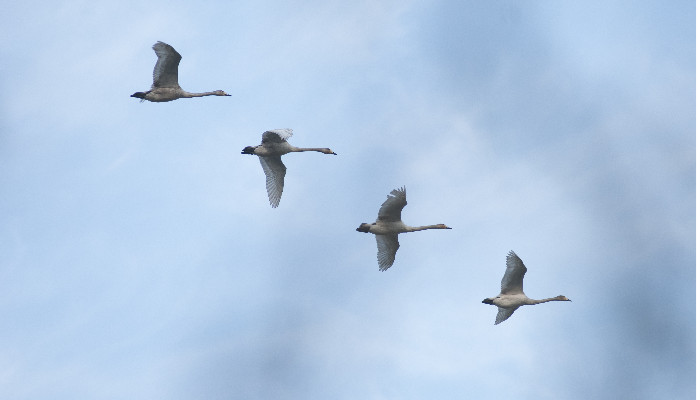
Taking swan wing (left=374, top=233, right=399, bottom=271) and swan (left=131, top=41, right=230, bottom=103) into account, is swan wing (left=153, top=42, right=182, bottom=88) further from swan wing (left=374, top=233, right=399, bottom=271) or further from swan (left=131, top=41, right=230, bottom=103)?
swan wing (left=374, top=233, right=399, bottom=271)

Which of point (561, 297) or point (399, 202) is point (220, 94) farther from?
point (561, 297)

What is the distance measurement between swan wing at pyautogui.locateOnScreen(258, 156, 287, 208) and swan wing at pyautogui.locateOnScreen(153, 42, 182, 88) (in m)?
7.17

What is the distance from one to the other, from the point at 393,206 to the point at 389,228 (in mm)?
1756

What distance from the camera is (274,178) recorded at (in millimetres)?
104062

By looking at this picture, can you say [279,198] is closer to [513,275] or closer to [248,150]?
[248,150]

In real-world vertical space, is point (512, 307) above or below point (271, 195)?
below

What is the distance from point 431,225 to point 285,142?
10086 millimetres

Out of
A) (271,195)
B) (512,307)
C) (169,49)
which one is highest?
(169,49)

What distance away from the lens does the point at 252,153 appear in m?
102

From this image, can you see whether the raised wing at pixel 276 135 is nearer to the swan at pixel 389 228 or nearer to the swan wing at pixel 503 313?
the swan at pixel 389 228

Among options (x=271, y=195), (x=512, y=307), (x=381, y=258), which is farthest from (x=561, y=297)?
(x=271, y=195)

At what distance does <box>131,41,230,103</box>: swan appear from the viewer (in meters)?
101

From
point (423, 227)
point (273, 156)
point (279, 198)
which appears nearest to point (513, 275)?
point (423, 227)

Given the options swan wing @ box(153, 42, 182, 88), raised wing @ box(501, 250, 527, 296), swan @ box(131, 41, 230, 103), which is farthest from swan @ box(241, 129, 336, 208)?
raised wing @ box(501, 250, 527, 296)
